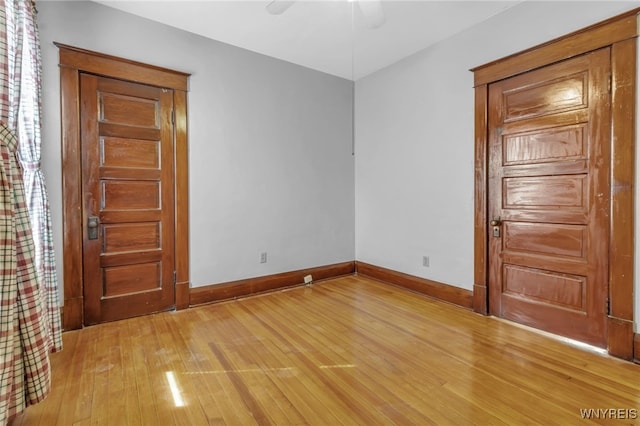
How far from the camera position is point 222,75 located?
137 inches

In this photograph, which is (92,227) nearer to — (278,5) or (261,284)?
(261,284)

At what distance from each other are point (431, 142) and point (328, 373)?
2.64 m

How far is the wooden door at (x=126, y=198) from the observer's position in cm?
280

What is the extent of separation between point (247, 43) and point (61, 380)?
3.40 m

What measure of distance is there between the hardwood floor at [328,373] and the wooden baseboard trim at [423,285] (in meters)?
0.21

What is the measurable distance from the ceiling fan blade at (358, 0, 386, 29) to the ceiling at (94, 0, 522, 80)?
0.44m

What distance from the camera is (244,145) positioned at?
365cm

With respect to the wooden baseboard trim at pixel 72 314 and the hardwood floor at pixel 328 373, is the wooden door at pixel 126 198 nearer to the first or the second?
the wooden baseboard trim at pixel 72 314

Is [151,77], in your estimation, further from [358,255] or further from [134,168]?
[358,255]

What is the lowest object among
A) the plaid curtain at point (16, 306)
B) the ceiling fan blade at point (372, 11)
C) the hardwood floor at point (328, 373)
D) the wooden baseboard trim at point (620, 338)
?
the hardwood floor at point (328, 373)

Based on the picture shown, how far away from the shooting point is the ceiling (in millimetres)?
2789

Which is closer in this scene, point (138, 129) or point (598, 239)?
point (598, 239)

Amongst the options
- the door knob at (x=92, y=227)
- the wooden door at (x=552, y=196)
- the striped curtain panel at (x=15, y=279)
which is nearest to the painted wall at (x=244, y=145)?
the door knob at (x=92, y=227)

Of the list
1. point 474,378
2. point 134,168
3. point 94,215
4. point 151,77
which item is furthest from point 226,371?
point 151,77
